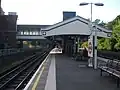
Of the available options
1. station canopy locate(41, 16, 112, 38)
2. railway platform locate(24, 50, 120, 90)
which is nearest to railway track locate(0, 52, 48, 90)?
railway platform locate(24, 50, 120, 90)

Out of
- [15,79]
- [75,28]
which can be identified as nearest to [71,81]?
[15,79]

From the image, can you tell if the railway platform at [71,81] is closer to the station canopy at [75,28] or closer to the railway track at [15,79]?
the railway track at [15,79]

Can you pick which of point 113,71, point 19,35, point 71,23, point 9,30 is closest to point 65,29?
point 71,23

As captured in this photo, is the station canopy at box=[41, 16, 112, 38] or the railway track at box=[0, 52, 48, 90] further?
the station canopy at box=[41, 16, 112, 38]

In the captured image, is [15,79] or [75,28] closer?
[15,79]

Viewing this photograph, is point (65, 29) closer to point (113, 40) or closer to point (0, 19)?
point (113, 40)

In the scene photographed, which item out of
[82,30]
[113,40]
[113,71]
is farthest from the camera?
[113,40]

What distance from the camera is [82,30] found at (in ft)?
132

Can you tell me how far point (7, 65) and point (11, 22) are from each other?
51013mm

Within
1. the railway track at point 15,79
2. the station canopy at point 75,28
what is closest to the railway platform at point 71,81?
the railway track at point 15,79

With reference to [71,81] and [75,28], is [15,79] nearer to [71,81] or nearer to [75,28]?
[71,81]

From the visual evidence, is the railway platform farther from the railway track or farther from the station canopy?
the station canopy

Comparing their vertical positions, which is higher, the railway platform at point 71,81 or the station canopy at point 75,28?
the station canopy at point 75,28

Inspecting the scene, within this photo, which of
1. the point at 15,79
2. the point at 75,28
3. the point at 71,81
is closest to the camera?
the point at 71,81
